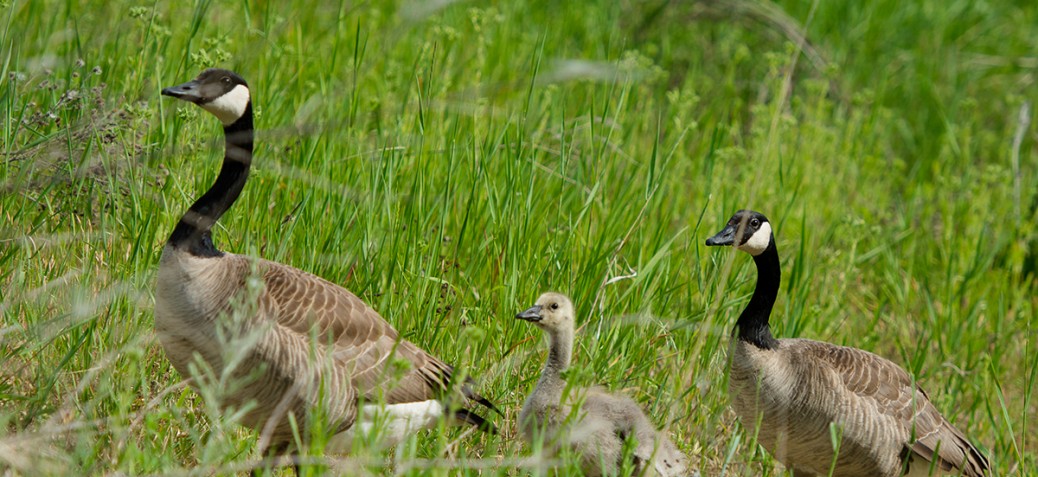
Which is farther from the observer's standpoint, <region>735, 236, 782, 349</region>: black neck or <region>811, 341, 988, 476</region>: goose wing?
<region>811, 341, 988, 476</region>: goose wing

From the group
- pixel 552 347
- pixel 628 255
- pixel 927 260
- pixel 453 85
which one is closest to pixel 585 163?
pixel 628 255

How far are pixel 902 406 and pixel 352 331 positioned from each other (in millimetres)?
2892

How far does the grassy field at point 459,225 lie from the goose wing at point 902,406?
28cm

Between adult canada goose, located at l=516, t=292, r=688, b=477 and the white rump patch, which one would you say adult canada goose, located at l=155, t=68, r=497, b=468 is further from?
adult canada goose, located at l=516, t=292, r=688, b=477

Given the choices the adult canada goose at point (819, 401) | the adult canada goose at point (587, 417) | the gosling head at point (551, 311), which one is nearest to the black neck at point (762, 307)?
the adult canada goose at point (819, 401)

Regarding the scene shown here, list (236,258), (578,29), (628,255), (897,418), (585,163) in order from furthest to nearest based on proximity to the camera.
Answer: (578,29)
(585,163)
(628,255)
(897,418)
(236,258)

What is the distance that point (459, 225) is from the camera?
22.3 feet

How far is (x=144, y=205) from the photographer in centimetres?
593

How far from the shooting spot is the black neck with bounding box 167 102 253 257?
5.11 metres

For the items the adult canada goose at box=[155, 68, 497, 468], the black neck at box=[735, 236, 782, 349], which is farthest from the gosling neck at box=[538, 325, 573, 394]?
the black neck at box=[735, 236, 782, 349]

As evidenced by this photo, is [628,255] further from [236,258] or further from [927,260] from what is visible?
[927,260]

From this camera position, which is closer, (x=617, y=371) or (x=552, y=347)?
(x=552, y=347)

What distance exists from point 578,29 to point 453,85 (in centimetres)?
260

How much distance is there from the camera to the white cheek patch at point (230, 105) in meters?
5.34
